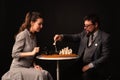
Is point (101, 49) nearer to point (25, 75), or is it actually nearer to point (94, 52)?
point (94, 52)

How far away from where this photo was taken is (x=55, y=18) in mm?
5160

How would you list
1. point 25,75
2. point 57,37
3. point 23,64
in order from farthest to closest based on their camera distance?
point 57,37
point 23,64
point 25,75

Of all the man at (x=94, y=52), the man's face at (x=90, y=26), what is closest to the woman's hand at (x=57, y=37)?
the man at (x=94, y=52)

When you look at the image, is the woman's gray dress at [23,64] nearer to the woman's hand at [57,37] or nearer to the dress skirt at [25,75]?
the dress skirt at [25,75]

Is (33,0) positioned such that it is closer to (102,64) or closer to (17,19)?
(17,19)

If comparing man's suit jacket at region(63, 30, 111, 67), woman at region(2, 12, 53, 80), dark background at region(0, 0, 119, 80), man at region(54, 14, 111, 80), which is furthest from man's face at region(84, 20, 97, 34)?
dark background at region(0, 0, 119, 80)

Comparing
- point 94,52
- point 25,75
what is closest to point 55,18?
point 94,52

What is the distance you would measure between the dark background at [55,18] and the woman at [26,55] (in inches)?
47.8

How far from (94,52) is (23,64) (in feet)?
3.26

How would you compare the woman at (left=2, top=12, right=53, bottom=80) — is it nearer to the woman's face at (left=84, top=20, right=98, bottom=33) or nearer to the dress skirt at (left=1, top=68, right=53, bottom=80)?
the dress skirt at (left=1, top=68, right=53, bottom=80)

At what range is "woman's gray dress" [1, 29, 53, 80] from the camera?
3.71 metres

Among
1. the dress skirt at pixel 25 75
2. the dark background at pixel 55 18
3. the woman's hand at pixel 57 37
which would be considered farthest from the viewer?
the dark background at pixel 55 18

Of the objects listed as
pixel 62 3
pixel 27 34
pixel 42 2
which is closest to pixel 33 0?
pixel 42 2

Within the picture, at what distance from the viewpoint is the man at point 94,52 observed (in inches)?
162
